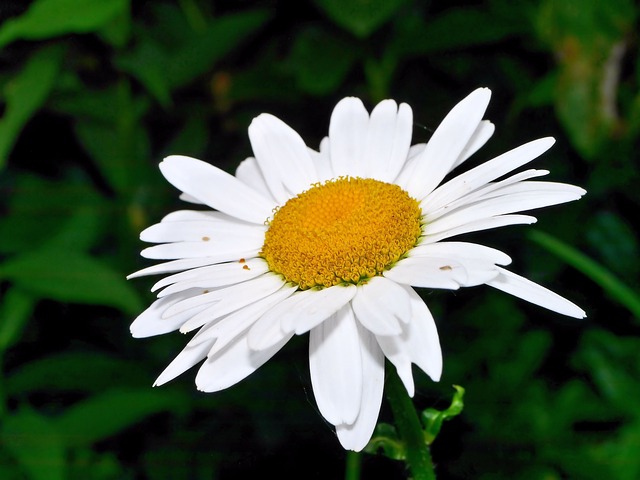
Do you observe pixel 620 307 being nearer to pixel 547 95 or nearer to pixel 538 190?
pixel 547 95

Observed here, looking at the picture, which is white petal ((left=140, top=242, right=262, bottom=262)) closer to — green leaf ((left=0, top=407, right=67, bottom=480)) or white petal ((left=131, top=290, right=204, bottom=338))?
white petal ((left=131, top=290, right=204, bottom=338))

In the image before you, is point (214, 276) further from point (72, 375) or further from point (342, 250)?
point (72, 375)

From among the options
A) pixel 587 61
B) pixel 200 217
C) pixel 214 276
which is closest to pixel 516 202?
pixel 214 276

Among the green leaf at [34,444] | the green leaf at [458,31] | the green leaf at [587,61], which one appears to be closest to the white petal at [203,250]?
the green leaf at [34,444]

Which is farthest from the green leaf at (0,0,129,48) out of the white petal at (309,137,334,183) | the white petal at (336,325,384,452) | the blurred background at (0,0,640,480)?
the white petal at (336,325,384,452)

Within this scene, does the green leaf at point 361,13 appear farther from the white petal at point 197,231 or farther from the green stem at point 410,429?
the green stem at point 410,429

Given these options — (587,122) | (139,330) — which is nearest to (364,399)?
(139,330)
